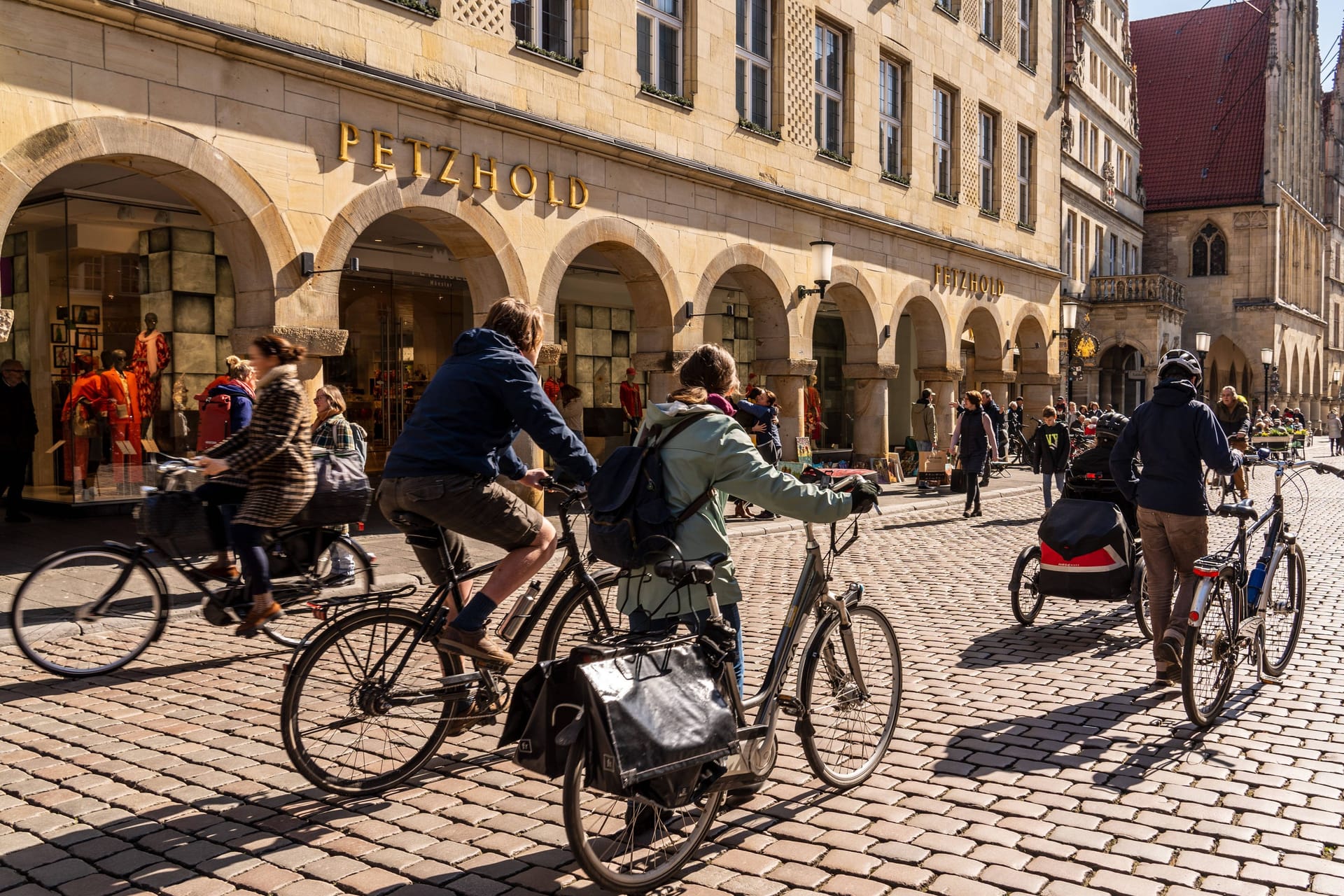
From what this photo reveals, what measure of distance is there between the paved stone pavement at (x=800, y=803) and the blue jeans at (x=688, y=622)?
2.08ft

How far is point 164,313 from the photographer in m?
14.8

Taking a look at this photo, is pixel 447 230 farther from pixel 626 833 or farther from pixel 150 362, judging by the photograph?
pixel 626 833

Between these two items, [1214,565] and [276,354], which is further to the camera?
[276,354]

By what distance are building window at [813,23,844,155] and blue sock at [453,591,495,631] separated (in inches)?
641

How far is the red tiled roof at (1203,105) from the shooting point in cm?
5488

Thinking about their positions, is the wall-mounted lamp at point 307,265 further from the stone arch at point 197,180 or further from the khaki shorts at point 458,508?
the khaki shorts at point 458,508

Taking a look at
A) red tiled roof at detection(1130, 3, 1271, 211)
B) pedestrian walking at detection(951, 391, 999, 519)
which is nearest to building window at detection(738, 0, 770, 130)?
pedestrian walking at detection(951, 391, 999, 519)

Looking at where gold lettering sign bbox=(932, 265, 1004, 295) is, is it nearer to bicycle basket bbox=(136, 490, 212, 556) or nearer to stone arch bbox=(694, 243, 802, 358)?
stone arch bbox=(694, 243, 802, 358)

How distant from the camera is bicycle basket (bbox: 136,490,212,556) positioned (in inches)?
257

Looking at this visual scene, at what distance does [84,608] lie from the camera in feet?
21.8

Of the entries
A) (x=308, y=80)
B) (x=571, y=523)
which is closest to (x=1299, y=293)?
(x=308, y=80)

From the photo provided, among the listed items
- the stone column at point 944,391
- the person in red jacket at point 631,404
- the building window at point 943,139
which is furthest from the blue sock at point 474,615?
the building window at point 943,139

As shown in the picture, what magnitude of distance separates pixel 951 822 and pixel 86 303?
13.4 meters

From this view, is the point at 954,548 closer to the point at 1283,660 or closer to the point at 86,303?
the point at 1283,660
